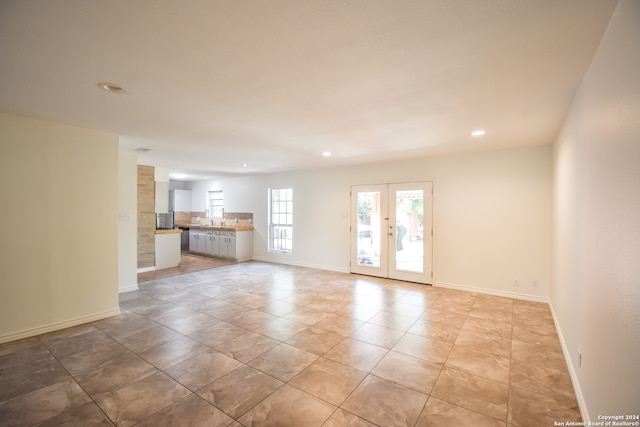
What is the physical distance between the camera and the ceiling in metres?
1.50

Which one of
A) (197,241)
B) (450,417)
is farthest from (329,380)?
(197,241)

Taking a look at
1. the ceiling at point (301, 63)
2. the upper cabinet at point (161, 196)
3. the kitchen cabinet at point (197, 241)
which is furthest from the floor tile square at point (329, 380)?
the kitchen cabinet at point (197, 241)

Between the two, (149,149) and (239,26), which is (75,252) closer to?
(149,149)

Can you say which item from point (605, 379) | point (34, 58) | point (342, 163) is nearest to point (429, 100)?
point (605, 379)

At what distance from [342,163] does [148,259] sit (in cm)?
514

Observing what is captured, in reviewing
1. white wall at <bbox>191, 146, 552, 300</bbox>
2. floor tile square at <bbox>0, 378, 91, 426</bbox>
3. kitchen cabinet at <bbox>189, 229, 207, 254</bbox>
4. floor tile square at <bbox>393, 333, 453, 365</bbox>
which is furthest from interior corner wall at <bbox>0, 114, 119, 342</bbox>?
kitchen cabinet at <bbox>189, 229, 207, 254</bbox>

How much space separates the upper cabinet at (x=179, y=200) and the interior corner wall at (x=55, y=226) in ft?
23.1

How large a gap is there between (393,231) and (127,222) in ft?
17.0

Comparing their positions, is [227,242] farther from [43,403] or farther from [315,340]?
[43,403]

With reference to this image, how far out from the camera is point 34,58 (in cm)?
196

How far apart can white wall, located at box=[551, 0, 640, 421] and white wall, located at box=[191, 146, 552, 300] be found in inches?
92.7

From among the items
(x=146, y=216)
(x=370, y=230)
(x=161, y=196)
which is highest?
(x=161, y=196)

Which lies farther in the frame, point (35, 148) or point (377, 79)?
point (35, 148)

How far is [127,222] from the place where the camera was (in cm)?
518
